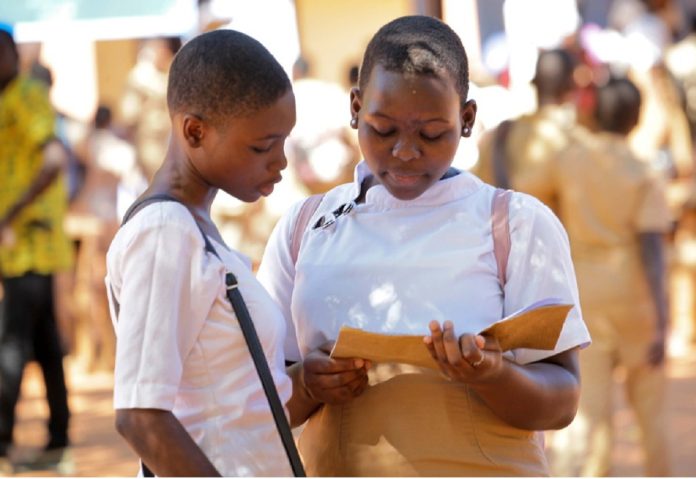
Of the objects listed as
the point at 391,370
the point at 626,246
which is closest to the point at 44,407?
the point at 626,246

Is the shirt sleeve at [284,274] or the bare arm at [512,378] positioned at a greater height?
the shirt sleeve at [284,274]

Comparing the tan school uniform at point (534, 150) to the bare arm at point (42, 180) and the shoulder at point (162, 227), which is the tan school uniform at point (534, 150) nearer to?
the bare arm at point (42, 180)

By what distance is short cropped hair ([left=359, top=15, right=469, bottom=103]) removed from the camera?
279 centimetres

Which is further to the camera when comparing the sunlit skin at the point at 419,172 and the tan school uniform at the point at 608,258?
the tan school uniform at the point at 608,258

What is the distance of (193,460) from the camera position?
2459 millimetres

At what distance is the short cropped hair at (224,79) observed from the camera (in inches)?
103

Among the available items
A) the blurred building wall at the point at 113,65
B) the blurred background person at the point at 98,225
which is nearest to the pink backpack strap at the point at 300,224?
the blurred background person at the point at 98,225

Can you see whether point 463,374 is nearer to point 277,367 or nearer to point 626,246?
point 277,367

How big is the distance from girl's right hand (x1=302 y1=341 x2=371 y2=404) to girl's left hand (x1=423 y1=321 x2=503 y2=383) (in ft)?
0.83

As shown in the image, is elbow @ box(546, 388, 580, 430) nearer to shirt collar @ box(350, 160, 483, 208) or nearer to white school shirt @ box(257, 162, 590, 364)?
white school shirt @ box(257, 162, 590, 364)

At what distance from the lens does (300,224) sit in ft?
10.0

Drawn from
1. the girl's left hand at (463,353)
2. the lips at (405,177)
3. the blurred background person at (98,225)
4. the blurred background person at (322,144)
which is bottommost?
the blurred background person at (98,225)

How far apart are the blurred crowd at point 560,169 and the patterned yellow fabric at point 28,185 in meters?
0.02

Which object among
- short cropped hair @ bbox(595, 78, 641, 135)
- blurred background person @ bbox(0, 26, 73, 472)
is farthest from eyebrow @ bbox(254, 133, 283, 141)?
blurred background person @ bbox(0, 26, 73, 472)
